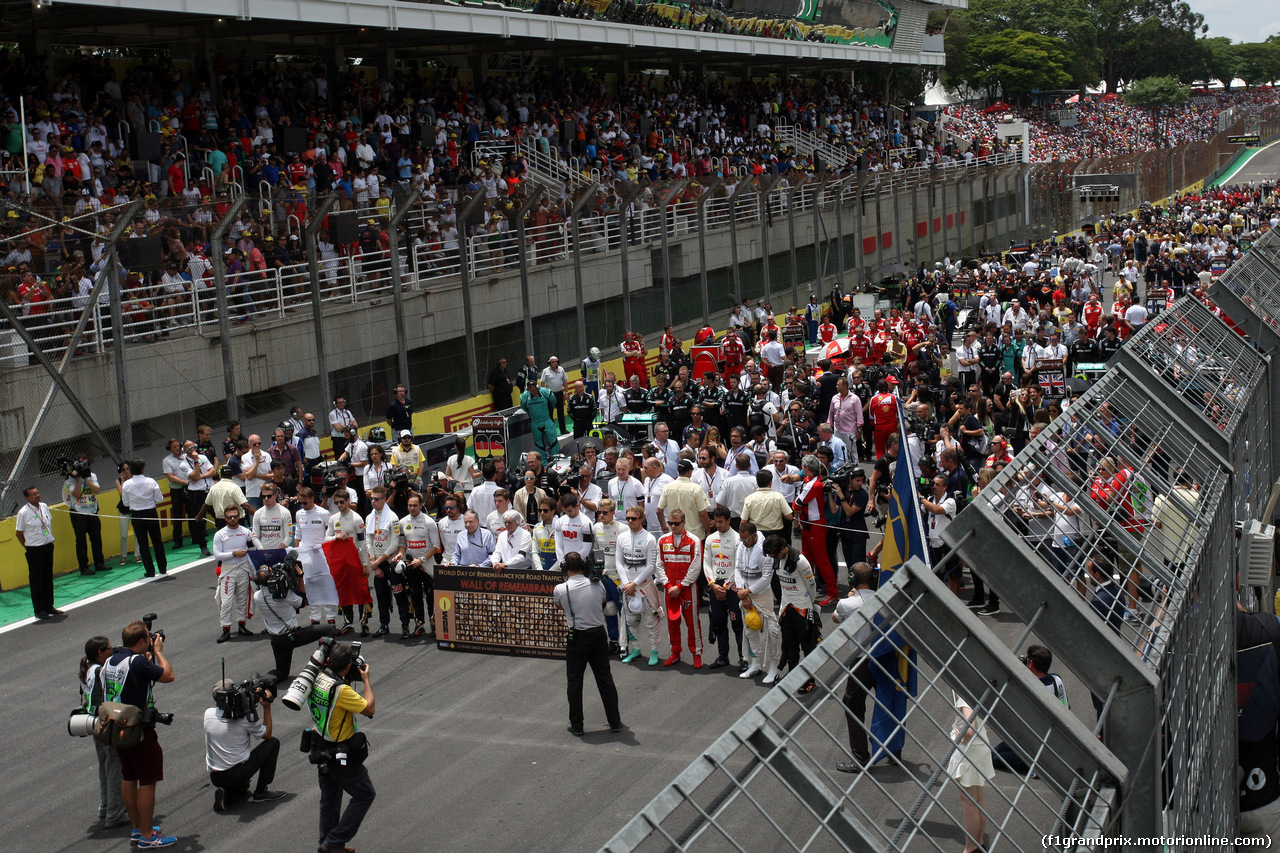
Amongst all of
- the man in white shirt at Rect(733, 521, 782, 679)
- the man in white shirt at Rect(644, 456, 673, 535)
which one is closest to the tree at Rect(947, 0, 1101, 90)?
the man in white shirt at Rect(644, 456, 673, 535)

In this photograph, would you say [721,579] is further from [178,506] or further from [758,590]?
[178,506]

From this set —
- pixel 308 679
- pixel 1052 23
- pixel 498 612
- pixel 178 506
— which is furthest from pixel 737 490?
pixel 1052 23

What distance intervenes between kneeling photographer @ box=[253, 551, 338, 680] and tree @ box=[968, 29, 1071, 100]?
105 m

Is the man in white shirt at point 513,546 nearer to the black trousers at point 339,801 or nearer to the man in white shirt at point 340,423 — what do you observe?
the black trousers at point 339,801

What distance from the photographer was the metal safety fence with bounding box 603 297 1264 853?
2.73 meters

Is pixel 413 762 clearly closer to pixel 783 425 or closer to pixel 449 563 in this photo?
pixel 449 563

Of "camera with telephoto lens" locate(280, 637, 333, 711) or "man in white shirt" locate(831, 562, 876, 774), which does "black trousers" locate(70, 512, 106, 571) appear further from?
"man in white shirt" locate(831, 562, 876, 774)

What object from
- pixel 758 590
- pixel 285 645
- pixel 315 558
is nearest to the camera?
pixel 758 590

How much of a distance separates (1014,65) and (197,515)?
103004 millimetres

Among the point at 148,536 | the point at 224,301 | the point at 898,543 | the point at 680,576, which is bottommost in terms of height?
the point at 148,536

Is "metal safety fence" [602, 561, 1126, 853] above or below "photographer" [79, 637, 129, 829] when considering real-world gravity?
above

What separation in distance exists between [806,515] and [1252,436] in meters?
5.55

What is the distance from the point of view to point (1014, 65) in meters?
107

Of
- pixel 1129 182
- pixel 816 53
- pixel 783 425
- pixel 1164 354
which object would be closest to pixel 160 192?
pixel 783 425
